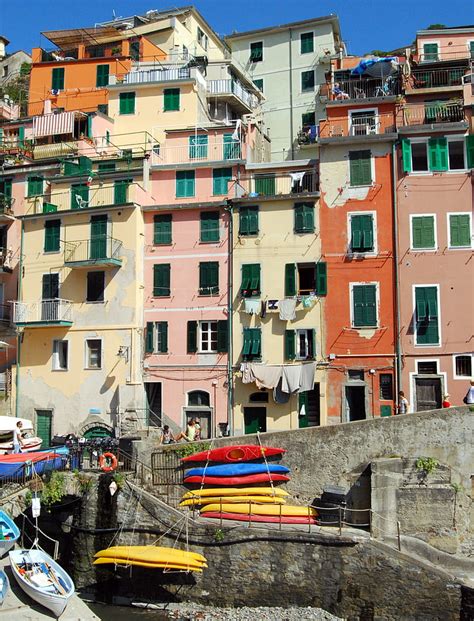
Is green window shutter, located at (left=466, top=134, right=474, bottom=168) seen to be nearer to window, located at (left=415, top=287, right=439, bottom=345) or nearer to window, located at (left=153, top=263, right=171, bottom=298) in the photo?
window, located at (left=415, top=287, right=439, bottom=345)

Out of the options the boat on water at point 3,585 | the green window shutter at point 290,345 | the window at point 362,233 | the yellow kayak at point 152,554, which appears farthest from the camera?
the green window shutter at point 290,345

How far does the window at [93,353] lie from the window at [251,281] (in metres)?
7.48

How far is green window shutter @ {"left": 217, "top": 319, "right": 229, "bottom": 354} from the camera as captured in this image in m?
32.5

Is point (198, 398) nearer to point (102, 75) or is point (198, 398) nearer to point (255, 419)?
point (255, 419)

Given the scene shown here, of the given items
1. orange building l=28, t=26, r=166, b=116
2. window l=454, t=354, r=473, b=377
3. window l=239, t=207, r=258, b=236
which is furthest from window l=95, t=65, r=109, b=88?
window l=454, t=354, r=473, b=377

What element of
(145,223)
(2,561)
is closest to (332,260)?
(145,223)

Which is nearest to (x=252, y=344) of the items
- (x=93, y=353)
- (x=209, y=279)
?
(x=209, y=279)

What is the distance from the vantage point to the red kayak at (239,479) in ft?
80.4

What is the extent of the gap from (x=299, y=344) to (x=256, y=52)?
27789 millimetres

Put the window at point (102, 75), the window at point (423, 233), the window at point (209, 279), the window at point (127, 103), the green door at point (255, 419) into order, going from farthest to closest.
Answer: the window at point (102, 75), the window at point (127, 103), the window at point (209, 279), the green door at point (255, 419), the window at point (423, 233)

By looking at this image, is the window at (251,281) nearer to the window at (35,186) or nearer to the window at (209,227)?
the window at (209,227)

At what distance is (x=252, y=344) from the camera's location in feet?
105

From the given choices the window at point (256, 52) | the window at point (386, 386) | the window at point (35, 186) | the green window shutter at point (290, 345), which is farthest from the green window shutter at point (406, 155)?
the window at point (256, 52)

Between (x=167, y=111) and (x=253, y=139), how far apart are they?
18.0 ft
